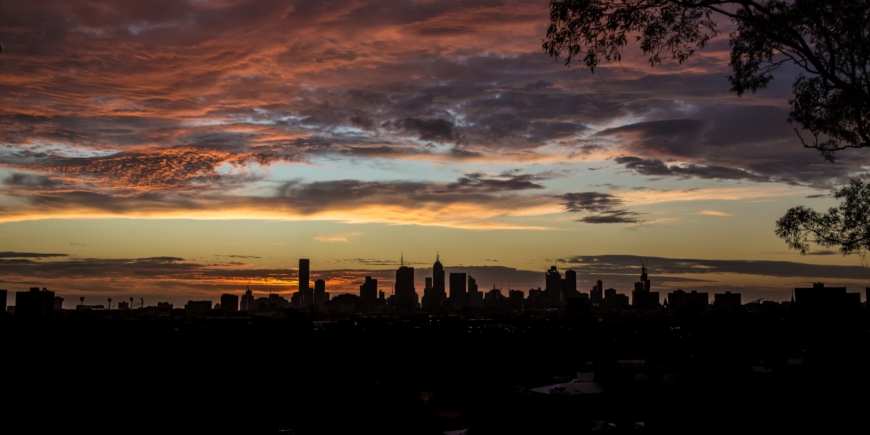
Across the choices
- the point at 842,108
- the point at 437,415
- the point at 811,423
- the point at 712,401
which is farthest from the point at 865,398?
the point at 437,415

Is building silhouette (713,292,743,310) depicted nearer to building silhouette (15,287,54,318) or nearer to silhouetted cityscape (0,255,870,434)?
silhouetted cityscape (0,255,870,434)

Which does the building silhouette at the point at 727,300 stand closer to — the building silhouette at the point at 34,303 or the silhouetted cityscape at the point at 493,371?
the silhouetted cityscape at the point at 493,371

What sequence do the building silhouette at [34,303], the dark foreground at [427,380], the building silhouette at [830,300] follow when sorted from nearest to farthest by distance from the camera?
1. the dark foreground at [427,380]
2. the building silhouette at [830,300]
3. the building silhouette at [34,303]

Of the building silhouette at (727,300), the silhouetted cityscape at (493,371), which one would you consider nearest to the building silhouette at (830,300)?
the silhouetted cityscape at (493,371)

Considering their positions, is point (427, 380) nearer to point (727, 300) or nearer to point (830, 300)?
point (830, 300)

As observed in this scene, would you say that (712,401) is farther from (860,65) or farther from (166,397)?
(166,397)

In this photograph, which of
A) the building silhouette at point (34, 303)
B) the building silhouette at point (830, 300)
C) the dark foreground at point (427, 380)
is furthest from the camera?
the building silhouette at point (34, 303)
